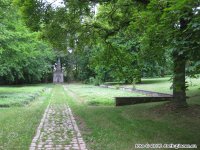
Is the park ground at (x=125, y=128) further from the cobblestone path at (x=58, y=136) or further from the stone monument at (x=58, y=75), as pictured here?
the stone monument at (x=58, y=75)

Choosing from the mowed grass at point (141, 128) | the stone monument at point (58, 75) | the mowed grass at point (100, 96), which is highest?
the stone monument at point (58, 75)

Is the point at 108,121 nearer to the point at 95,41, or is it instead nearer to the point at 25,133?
the point at 25,133

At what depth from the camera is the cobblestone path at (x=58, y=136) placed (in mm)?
8125

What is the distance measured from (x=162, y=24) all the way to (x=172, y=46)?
63 cm

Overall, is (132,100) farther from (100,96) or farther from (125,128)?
(125,128)

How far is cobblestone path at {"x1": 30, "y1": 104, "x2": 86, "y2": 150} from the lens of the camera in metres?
8.12

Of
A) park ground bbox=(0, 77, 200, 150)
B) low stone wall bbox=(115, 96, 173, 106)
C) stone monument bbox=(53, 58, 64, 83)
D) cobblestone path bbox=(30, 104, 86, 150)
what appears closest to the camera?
cobblestone path bbox=(30, 104, 86, 150)

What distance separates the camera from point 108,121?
40.9ft

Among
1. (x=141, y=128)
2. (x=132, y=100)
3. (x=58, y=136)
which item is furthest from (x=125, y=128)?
(x=132, y=100)

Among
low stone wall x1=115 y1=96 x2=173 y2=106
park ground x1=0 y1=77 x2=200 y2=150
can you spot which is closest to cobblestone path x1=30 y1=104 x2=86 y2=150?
A: park ground x1=0 y1=77 x2=200 y2=150

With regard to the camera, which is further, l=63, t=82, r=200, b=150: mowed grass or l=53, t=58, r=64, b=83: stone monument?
l=53, t=58, r=64, b=83: stone monument

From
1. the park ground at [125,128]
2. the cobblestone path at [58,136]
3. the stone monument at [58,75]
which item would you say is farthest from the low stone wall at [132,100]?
the stone monument at [58,75]

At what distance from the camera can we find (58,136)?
371 inches

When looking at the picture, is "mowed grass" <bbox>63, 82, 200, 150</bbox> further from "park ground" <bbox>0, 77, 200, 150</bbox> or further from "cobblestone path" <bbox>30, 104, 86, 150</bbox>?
"cobblestone path" <bbox>30, 104, 86, 150</bbox>
